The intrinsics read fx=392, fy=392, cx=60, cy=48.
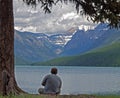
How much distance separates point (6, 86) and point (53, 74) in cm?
324

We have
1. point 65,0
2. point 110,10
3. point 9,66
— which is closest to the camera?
point 9,66

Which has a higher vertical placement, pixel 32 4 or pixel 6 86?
pixel 32 4

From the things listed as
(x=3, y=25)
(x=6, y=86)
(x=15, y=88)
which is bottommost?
(x=15, y=88)

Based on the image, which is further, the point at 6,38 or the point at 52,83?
the point at 52,83

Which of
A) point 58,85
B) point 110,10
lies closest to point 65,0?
point 110,10

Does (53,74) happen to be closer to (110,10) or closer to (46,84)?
(46,84)

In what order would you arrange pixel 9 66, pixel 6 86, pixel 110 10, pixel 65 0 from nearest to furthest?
pixel 6 86, pixel 9 66, pixel 65 0, pixel 110 10

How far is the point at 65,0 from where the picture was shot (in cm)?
1628

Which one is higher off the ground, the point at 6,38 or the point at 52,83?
the point at 6,38

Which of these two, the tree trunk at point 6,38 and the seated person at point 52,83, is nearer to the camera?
the tree trunk at point 6,38

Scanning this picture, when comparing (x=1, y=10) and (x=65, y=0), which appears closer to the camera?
(x=1, y=10)

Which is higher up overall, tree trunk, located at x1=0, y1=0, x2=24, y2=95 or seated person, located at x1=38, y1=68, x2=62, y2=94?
tree trunk, located at x1=0, y1=0, x2=24, y2=95

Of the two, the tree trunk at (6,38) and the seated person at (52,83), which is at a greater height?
the tree trunk at (6,38)

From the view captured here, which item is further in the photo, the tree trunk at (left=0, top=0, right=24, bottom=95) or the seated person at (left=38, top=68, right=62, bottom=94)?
the seated person at (left=38, top=68, right=62, bottom=94)
